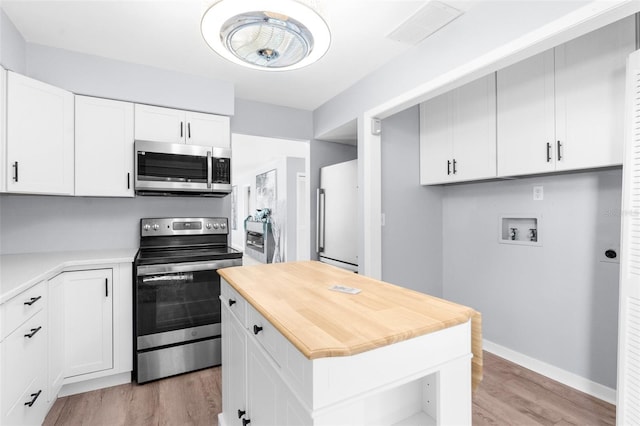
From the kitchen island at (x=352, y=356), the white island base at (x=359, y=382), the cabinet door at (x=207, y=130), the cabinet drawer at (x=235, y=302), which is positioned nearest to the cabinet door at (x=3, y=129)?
the cabinet door at (x=207, y=130)

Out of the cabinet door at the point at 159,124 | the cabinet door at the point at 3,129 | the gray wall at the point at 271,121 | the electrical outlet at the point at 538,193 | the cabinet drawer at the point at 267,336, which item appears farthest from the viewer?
the gray wall at the point at 271,121

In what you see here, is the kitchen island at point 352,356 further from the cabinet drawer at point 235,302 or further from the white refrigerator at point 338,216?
the white refrigerator at point 338,216

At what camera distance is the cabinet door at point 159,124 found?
276 centimetres

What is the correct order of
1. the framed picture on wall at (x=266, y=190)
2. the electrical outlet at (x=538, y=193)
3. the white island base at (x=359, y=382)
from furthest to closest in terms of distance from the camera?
the framed picture on wall at (x=266, y=190) < the electrical outlet at (x=538, y=193) < the white island base at (x=359, y=382)

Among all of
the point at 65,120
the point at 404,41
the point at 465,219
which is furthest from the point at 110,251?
the point at 465,219

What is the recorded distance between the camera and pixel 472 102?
2.92 meters

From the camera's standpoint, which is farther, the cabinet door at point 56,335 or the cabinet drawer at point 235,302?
the cabinet door at point 56,335

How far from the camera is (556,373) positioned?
2.48 meters

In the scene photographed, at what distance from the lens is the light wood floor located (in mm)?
2002

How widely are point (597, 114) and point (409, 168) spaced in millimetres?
1517

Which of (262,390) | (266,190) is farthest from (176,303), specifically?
(266,190)

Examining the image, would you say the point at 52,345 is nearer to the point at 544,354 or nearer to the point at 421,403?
the point at 421,403

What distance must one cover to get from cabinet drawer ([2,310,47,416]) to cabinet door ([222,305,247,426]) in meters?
0.97

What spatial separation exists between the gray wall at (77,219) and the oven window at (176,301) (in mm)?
765
